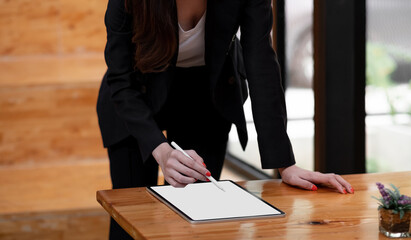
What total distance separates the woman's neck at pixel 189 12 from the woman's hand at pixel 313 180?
0.46 metres

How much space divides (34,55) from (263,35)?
2402mm

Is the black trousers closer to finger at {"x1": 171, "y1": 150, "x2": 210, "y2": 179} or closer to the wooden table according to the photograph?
the wooden table

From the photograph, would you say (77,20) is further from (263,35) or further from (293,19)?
(263,35)

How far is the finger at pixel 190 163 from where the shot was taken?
128 centimetres

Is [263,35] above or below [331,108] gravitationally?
above

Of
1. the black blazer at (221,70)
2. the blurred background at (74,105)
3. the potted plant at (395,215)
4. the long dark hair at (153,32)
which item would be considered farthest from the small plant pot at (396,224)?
the blurred background at (74,105)

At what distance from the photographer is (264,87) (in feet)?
5.13

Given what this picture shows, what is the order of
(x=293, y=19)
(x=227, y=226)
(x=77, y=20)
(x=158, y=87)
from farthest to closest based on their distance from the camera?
(x=77, y=20) → (x=293, y=19) → (x=158, y=87) → (x=227, y=226)

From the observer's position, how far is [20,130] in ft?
11.0

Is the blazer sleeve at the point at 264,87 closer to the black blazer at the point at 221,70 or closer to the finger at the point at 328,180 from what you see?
the black blazer at the point at 221,70

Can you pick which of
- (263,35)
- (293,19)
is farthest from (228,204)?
(293,19)

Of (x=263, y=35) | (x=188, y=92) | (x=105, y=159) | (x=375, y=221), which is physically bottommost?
(x=105, y=159)

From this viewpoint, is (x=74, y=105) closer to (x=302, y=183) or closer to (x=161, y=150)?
(x=161, y=150)

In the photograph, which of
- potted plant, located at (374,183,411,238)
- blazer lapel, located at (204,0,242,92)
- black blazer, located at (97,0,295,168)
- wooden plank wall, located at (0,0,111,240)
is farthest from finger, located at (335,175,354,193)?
wooden plank wall, located at (0,0,111,240)
